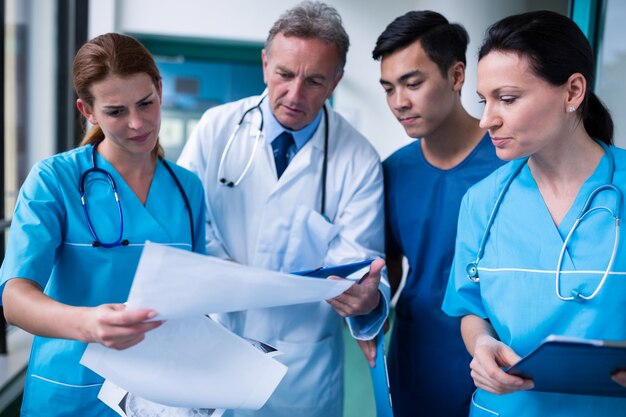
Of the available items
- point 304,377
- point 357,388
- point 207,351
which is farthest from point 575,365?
point 357,388

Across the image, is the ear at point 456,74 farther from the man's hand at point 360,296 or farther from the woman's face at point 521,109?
the man's hand at point 360,296

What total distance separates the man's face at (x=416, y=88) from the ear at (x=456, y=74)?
3cm

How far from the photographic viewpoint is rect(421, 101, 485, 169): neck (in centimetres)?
136

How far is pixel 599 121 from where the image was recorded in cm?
95

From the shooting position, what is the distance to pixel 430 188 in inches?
53.3

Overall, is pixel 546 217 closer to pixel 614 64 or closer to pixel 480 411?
pixel 480 411

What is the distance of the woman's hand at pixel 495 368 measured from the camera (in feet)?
2.61

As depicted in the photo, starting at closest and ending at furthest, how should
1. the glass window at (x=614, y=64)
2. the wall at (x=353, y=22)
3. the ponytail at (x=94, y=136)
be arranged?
the ponytail at (x=94, y=136) < the glass window at (x=614, y=64) < the wall at (x=353, y=22)

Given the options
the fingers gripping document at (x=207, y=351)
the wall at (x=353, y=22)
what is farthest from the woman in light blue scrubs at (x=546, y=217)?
the wall at (x=353, y=22)

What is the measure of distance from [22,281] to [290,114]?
69 cm

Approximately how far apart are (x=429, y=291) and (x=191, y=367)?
2.24ft

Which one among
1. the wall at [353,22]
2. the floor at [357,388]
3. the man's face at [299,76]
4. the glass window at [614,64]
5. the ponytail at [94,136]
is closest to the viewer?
the ponytail at [94,136]

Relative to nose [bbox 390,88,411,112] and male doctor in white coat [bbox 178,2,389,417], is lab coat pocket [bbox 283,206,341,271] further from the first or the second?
nose [bbox 390,88,411,112]

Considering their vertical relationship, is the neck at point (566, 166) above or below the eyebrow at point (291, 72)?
below
